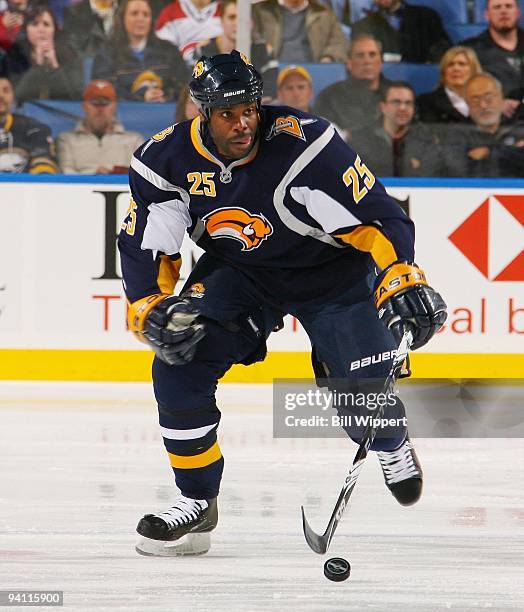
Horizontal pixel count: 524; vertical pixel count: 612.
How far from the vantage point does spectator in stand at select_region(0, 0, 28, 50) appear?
5.27m

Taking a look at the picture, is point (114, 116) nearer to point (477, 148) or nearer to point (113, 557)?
point (477, 148)

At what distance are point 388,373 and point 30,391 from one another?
7.36 feet

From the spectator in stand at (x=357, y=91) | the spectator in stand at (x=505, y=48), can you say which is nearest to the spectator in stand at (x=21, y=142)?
the spectator in stand at (x=357, y=91)

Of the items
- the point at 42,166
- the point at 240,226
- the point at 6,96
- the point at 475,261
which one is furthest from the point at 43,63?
the point at 240,226

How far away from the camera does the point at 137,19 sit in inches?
207

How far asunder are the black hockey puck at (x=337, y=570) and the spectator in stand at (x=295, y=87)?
3.10 meters

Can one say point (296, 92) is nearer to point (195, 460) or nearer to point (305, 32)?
point (305, 32)

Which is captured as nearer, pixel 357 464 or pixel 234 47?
pixel 357 464

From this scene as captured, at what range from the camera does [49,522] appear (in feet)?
9.71

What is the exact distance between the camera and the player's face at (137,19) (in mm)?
5246

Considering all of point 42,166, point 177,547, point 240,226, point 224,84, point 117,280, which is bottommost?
point 117,280

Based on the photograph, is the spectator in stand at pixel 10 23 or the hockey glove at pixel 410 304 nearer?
the hockey glove at pixel 410 304

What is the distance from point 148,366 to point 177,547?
210 centimetres

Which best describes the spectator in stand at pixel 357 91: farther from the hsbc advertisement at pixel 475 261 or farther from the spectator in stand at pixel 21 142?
the spectator in stand at pixel 21 142
